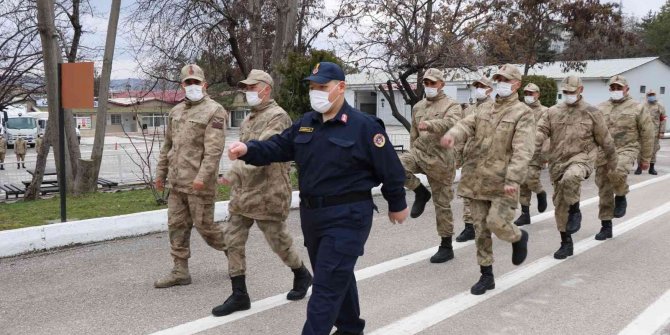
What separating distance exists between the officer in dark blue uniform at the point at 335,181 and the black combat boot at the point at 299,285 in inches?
52.9

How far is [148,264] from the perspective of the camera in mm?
6156

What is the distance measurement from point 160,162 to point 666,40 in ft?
199

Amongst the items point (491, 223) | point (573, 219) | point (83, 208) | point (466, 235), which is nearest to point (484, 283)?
point (491, 223)

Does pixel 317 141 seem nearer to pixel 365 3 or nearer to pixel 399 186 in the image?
pixel 399 186

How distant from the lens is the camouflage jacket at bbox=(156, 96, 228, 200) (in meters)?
5.03

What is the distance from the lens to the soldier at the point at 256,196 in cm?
470

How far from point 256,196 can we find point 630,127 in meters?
5.65

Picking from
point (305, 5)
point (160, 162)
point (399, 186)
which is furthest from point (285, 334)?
point (305, 5)

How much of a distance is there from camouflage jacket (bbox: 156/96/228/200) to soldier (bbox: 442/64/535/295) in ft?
6.44

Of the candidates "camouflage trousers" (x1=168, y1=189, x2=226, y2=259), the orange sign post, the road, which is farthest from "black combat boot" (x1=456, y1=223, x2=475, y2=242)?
the orange sign post

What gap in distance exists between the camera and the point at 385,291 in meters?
5.24

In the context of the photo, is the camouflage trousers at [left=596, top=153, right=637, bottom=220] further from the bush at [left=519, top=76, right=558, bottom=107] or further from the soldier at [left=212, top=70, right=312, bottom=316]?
the bush at [left=519, top=76, right=558, bottom=107]

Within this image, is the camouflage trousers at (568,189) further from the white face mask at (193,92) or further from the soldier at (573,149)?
the white face mask at (193,92)

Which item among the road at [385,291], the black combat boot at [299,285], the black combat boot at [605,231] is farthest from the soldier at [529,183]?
the black combat boot at [299,285]
